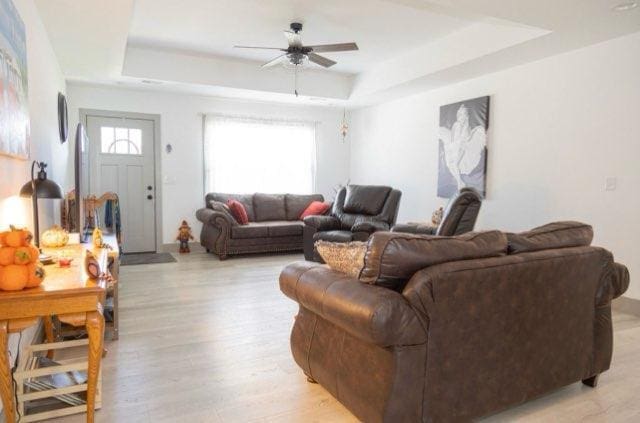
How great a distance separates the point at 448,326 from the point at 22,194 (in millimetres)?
2251

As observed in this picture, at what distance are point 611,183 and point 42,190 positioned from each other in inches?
174

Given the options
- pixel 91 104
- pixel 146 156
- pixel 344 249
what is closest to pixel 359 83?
pixel 146 156

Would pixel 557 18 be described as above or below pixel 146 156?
above

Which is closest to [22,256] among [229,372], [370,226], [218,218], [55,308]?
[55,308]

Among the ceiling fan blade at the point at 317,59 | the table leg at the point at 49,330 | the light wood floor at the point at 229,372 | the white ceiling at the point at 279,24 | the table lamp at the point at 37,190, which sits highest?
the white ceiling at the point at 279,24

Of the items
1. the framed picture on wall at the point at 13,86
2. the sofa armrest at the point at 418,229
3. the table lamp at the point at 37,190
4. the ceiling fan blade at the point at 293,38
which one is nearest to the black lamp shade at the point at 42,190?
the table lamp at the point at 37,190

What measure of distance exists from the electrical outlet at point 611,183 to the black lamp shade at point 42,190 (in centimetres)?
434

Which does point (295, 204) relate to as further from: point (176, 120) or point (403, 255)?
point (403, 255)

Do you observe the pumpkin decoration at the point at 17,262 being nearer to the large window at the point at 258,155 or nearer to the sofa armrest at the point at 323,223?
the sofa armrest at the point at 323,223

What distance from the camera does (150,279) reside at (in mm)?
4727

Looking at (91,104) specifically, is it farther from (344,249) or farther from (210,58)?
(344,249)

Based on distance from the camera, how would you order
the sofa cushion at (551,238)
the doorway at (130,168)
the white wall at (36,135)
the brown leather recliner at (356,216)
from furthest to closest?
1. the doorway at (130,168)
2. the brown leather recliner at (356,216)
3. the white wall at (36,135)
4. the sofa cushion at (551,238)

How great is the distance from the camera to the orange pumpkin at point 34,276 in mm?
1647

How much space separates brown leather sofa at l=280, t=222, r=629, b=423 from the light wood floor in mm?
174
